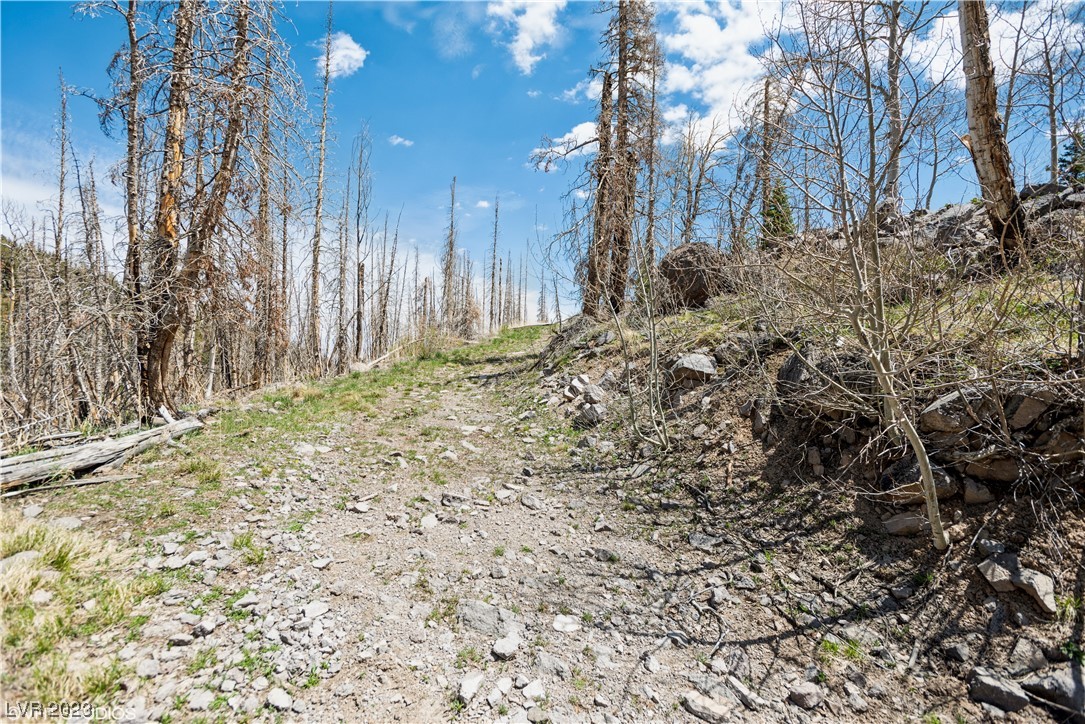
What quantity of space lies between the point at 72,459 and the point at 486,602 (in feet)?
13.4

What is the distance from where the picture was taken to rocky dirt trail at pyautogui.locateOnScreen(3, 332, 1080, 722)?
219 cm

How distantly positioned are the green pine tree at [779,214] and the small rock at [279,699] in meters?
4.33

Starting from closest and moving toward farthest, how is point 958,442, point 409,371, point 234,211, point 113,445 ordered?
point 958,442 → point 113,445 → point 234,211 → point 409,371

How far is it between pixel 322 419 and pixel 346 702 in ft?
16.3

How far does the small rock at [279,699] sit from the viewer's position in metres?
2.04

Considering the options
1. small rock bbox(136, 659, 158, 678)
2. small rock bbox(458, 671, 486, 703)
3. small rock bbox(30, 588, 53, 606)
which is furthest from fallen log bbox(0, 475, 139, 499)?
small rock bbox(458, 671, 486, 703)

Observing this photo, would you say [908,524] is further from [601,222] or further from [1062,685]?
[601,222]

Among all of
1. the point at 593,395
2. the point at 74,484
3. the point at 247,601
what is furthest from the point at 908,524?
the point at 74,484

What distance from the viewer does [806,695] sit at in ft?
7.52

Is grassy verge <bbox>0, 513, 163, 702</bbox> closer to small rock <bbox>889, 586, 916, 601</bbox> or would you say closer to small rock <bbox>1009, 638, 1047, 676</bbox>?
small rock <bbox>889, 586, 916, 601</bbox>

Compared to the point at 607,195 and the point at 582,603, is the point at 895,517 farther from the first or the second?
the point at 607,195

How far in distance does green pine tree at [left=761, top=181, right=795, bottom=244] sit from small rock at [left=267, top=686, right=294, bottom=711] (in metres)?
4.33

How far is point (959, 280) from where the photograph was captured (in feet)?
9.71

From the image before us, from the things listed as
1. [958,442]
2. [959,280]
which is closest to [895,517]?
[958,442]
